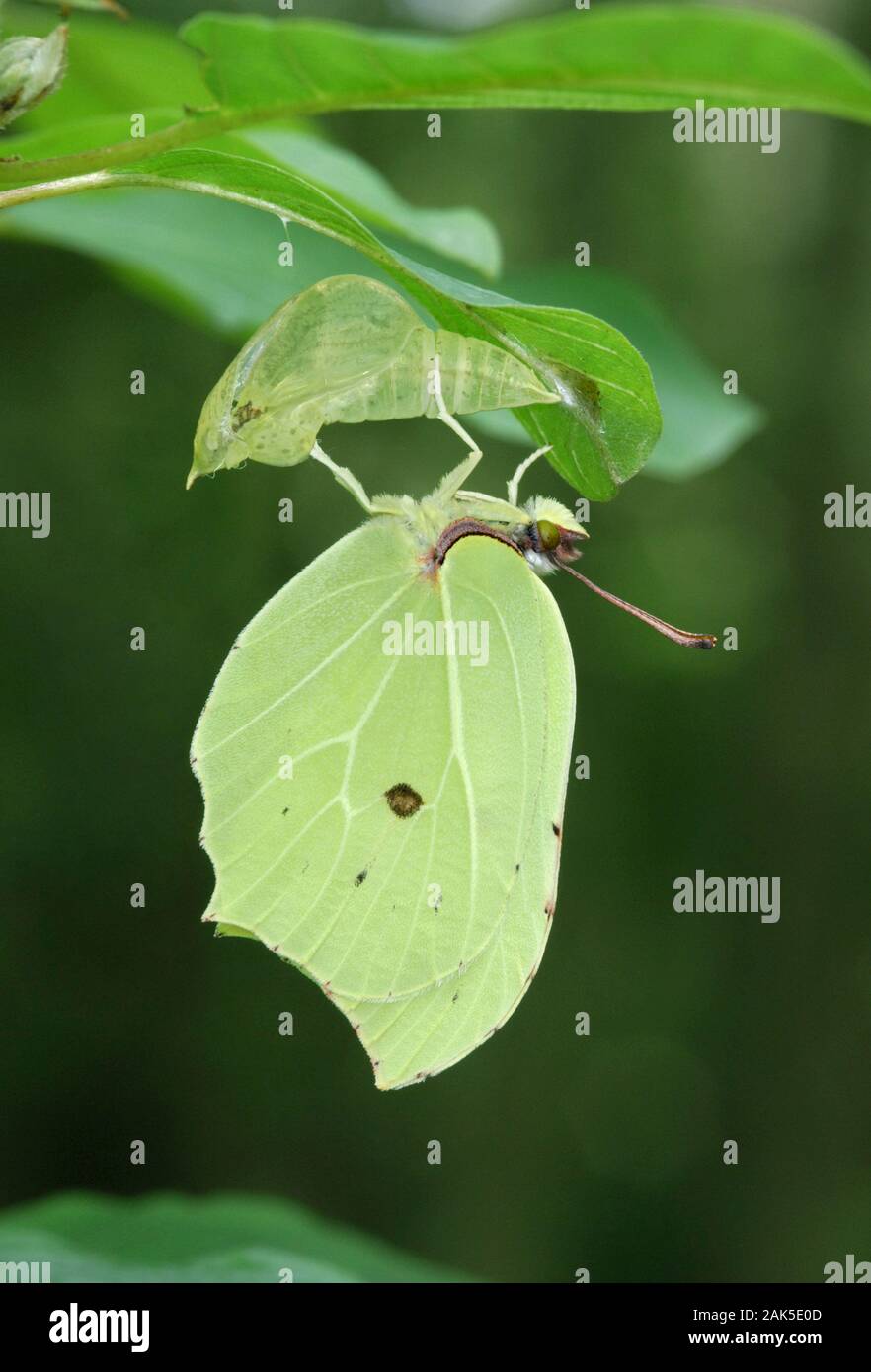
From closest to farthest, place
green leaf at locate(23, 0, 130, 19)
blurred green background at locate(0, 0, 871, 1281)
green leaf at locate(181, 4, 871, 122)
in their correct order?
1. green leaf at locate(181, 4, 871, 122)
2. green leaf at locate(23, 0, 130, 19)
3. blurred green background at locate(0, 0, 871, 1281)

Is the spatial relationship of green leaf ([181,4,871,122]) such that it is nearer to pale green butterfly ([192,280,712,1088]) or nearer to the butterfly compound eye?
pale green butterfly ([192,280,712,1088])

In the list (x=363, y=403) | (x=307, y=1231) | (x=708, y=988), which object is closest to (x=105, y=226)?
(x=363, y=403)

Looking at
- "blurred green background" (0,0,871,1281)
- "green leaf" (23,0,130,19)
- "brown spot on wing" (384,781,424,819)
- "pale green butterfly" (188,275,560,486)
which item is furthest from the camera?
"blurred green background" (0,0,871,1281)

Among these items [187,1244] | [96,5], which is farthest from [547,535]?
[187,1244]

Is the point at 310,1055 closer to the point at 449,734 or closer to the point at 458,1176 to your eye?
the point at 458,1176

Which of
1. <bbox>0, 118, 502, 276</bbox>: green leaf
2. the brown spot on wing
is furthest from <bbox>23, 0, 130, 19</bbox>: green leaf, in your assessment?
the brown spot on wing

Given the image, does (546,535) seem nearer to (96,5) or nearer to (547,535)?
(547,535)
